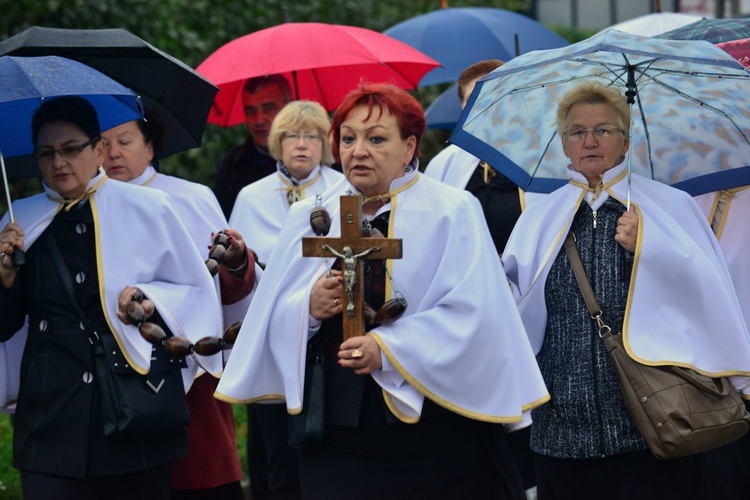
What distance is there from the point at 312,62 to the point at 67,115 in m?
2.45

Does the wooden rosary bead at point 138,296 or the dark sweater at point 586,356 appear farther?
the wooden rosary bead at point 138,296

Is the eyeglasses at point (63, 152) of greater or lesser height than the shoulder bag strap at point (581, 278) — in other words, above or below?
above

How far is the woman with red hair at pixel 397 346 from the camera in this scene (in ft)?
16.0

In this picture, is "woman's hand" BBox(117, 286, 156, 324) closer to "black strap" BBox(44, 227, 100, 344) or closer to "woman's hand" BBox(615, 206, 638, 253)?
"black strap" BBox(44, 227, 100, 344)

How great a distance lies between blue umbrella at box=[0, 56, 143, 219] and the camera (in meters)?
4.96

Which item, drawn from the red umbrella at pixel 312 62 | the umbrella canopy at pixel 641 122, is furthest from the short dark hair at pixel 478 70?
the umbrella canopy at pixel 641 122

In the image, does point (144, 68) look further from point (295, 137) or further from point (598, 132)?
point (598, 132)

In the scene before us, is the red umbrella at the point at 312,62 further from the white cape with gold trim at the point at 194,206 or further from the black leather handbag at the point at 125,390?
the black leather handbag at the point at 125,390

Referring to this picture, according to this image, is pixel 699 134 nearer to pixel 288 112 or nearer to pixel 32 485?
pixel 288 112

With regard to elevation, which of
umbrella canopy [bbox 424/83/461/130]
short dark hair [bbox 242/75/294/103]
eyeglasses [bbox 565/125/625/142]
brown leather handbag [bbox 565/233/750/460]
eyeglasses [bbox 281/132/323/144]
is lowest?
brown leather handbag [bbox 565/233/750/460]

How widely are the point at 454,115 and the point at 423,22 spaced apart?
145 cm

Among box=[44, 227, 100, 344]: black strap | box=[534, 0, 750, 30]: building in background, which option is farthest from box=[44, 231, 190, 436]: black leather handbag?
box=[534, 0, 750, 30]: building in background

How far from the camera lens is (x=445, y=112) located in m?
8.98

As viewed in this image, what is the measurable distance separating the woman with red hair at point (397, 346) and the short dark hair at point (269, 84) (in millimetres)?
2789
